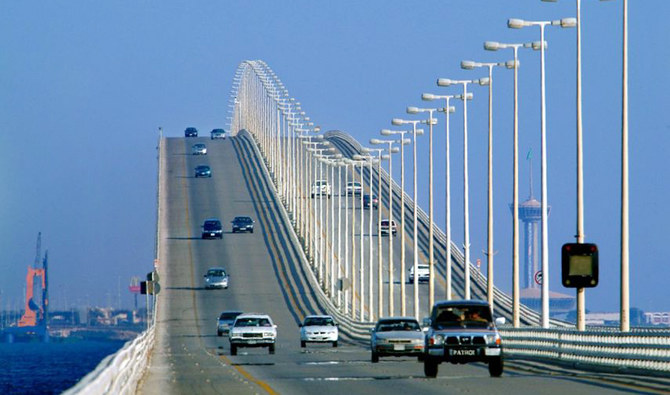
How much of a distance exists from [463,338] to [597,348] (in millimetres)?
4353

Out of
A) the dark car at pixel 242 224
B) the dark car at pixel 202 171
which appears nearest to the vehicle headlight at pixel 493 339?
the dark car at pixel 242 224

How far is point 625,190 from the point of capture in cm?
4091

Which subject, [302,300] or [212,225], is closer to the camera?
[302,300]

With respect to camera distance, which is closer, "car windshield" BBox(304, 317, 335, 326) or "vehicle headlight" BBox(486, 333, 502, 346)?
"vehicle headlight" BBox(486, 333, 502, 346)

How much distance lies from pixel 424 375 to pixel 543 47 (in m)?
17.0

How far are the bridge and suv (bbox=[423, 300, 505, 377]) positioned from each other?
0.60m

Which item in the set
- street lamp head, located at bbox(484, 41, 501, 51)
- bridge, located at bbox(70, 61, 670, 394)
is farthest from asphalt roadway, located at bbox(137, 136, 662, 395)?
street lamp head, located at bbox(484, 41, 501, 51)

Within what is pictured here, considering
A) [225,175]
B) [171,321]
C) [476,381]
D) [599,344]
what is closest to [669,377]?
[476,381]

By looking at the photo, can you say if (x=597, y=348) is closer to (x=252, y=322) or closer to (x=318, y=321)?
(x=252, y=322)

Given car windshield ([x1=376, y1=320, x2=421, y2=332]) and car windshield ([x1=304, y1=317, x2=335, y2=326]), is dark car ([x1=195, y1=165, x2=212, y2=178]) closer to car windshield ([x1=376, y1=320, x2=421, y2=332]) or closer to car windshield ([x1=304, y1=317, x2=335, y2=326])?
car windshield ([x1=304, y1=317, x2=335, y2=326])

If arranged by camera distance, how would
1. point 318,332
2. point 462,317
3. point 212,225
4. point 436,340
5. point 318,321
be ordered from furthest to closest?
point 212,225, point 318,321, point 318,332, point 462,317, point 436,340

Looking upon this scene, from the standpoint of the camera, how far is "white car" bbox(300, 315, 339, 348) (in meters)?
70.6

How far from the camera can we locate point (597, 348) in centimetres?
4012

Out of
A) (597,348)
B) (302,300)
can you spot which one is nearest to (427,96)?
(597,348)
